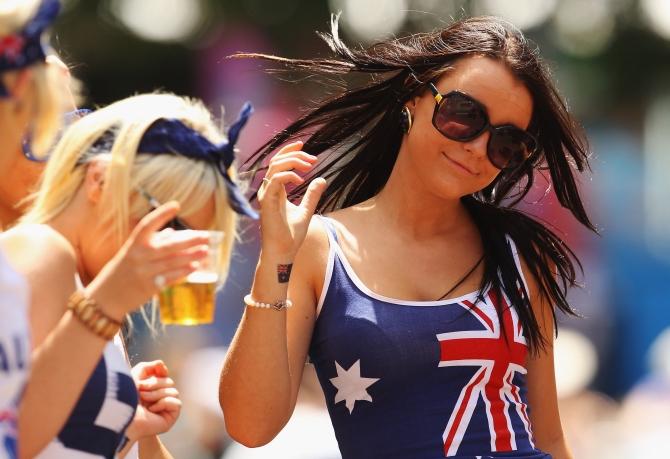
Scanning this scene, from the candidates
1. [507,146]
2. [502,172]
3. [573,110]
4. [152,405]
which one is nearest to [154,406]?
[152,405]

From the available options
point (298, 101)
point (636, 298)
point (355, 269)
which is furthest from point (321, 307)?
point (298, 101)

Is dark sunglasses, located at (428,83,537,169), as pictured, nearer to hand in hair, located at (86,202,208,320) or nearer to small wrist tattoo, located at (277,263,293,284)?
small wrist tattoo, located at (277,263,293,284)

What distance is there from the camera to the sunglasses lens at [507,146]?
3.38 metres

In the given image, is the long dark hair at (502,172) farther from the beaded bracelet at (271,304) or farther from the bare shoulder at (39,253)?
the bare shoulder at (39,253)

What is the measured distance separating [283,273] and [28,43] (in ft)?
3.76

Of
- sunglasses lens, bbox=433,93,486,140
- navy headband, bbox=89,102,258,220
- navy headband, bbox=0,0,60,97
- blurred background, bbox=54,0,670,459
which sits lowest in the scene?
blurred background, bbox=54,0,670,459

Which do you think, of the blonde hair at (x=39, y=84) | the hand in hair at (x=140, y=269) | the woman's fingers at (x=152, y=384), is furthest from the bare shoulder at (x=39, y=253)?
the woman's fingers at (x=152, y=384)

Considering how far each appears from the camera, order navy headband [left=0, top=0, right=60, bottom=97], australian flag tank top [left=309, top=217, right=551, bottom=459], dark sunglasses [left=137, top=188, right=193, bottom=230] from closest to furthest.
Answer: navy headband [left=0, top=0, right=60, bottom=97] → dark sunglasses [left=137, top=188, right=193, bottom=230] → australian flag tank top [left=309, top=217, right=551, bottom=459]

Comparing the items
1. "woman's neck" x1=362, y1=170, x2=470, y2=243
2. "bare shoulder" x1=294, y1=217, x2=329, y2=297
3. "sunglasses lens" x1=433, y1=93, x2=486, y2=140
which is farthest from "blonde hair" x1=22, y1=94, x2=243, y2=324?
"woman's neck" x1=362, y1=170, x2=470, y2=243

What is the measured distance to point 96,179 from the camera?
2.46m

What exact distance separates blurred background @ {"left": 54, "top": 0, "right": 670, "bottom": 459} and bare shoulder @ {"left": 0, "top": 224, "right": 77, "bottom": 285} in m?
4.13

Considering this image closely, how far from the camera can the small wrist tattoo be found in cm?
309

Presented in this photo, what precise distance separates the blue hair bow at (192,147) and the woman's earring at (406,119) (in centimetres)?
108

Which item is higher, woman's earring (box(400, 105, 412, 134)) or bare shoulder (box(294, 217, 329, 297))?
woman's earring (box(400, 105, 412, 134))
